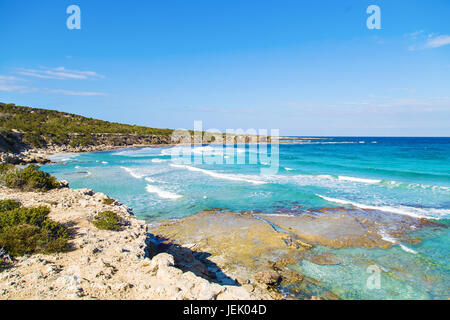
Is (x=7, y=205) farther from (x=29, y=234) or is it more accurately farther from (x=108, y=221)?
(x=108, y=221)

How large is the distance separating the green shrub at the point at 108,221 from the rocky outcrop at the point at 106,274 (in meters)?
0.27

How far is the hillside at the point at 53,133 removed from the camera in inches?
1986

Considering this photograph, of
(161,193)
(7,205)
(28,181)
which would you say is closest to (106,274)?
(7,205)

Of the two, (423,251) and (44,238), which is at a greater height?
(44,238)

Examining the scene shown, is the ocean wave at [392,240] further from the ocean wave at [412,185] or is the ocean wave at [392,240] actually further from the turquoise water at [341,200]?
the ocean wave at [412,185]

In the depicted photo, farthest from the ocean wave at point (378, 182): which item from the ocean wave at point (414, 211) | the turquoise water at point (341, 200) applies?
the ocean wave at point (414, 211)

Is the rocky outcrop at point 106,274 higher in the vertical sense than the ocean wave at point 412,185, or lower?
higher

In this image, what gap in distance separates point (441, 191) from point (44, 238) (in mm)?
27391

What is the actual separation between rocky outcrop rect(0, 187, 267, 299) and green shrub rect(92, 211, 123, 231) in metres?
0.27

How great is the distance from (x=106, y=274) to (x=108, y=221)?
11.5ft

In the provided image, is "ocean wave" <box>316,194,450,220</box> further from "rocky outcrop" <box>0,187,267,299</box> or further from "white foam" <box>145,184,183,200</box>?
"white foam" <box>145,184,183,200</box>

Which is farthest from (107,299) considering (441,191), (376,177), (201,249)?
(376,177)

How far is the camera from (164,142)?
312 feet
